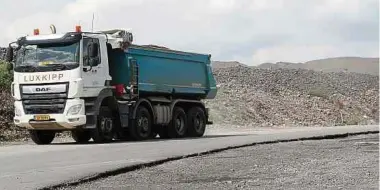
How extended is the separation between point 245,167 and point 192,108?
487 inches

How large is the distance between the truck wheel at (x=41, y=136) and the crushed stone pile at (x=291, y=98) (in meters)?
16.8

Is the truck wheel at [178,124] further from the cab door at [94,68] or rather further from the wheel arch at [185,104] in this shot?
the cab door at [94,68]

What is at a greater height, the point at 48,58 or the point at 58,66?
the point at 48,58

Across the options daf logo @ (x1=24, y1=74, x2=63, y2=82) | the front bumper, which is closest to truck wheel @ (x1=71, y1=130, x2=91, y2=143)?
the front bumper

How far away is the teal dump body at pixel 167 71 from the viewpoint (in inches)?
854

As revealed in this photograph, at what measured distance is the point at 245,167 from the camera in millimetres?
13039

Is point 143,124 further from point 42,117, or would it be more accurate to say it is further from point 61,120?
point 42,117

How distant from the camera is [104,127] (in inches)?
827

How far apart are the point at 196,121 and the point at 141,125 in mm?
3364

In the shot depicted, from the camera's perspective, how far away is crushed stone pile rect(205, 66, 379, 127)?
42594 millimetres

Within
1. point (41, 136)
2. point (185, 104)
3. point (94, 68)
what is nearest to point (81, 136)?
point (41, 136)

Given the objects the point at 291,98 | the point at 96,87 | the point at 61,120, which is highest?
the point at 96,87

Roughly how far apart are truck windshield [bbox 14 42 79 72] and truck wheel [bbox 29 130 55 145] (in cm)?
218

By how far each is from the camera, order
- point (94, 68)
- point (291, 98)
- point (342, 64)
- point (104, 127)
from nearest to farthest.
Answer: point (94, 68), point (104, 127), point (291, 98), point (342, 64)
